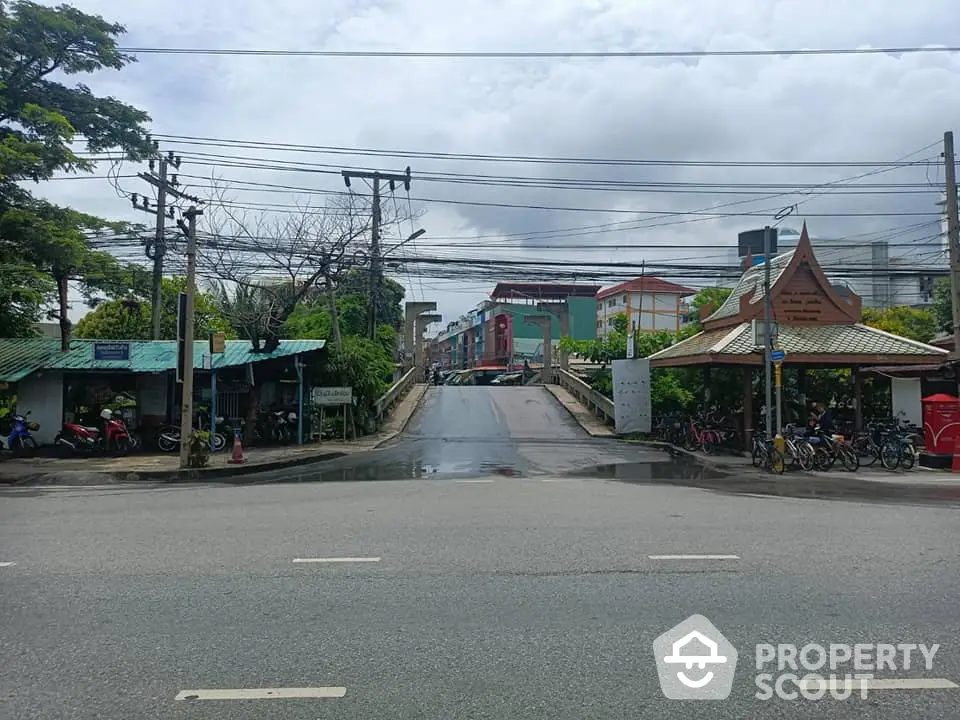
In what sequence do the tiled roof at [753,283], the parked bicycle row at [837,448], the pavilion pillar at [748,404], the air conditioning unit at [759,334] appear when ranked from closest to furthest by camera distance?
1. the parked bicycle row at [837,448]
2. the air conditioning unit at [759,334]
3. the pavilion pillar at [748,404]
4. the tiled roof at [753,283]

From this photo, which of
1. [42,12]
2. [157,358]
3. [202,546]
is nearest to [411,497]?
[202,546]

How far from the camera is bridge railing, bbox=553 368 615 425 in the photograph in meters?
30.4

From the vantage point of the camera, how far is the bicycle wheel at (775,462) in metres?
18.4

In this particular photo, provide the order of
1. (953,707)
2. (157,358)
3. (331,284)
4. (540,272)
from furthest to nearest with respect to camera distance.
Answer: (331,284), (540,272), (157,358), (953,707)

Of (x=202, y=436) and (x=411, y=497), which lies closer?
(x=411, y=497)

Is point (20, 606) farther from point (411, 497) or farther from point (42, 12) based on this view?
point (42, 12)

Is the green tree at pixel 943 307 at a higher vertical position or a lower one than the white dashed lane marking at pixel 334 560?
higher

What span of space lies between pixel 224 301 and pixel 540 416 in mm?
13815

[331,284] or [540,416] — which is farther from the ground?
[331,284]

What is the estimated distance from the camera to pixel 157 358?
22.7 metres

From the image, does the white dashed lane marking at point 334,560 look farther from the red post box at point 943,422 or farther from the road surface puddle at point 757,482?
the red post box at point 943,422

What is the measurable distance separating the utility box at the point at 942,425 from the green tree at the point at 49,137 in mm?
21967

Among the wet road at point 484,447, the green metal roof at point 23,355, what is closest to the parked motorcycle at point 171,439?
the green metal roof at point 23,355

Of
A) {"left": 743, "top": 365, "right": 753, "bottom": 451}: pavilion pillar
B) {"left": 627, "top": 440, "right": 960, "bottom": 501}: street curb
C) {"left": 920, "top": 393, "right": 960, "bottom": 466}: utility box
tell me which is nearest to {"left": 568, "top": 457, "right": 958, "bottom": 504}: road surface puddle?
{"left": 627, "top": 440, "right": 960, "bottom": 501}: street curb
